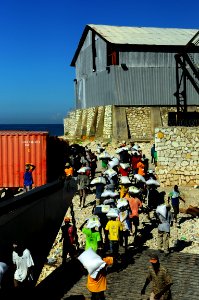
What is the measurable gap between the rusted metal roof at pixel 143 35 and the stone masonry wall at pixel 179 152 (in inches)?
651

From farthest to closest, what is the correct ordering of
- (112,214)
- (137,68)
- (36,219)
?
1. (137,68)
2. (36,219)
3. (112,214)

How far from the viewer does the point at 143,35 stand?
39.2 metres

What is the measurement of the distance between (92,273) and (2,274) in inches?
73.0

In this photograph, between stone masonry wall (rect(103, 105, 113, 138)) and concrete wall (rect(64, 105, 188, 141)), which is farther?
stone masonry wall (rect(103, 105, 113, 138))

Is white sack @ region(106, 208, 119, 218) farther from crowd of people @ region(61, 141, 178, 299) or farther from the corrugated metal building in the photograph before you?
the corrugated metal building

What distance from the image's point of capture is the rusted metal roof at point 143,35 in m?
37.0

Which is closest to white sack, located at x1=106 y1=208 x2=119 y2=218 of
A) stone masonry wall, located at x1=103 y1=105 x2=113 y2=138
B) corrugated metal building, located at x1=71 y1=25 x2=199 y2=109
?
stone masonry wall, located at x1=103 y1=105 x2=113 y2=138

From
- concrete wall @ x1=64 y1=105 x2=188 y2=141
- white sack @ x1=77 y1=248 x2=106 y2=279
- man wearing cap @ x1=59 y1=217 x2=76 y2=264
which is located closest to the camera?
white sack @ x1=77 y1=248 x2=106 y2=279

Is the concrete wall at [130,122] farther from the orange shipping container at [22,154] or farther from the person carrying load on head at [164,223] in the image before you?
the person carrying load on head at [164,223]

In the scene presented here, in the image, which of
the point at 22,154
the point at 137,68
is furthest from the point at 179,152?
the point at 137,68

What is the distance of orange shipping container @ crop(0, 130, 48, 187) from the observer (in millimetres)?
20531

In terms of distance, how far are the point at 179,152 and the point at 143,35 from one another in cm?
2041

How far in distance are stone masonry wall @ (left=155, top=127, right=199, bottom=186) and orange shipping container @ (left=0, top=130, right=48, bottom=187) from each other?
6.08m

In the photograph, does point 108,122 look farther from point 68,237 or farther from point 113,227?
point 113,227
